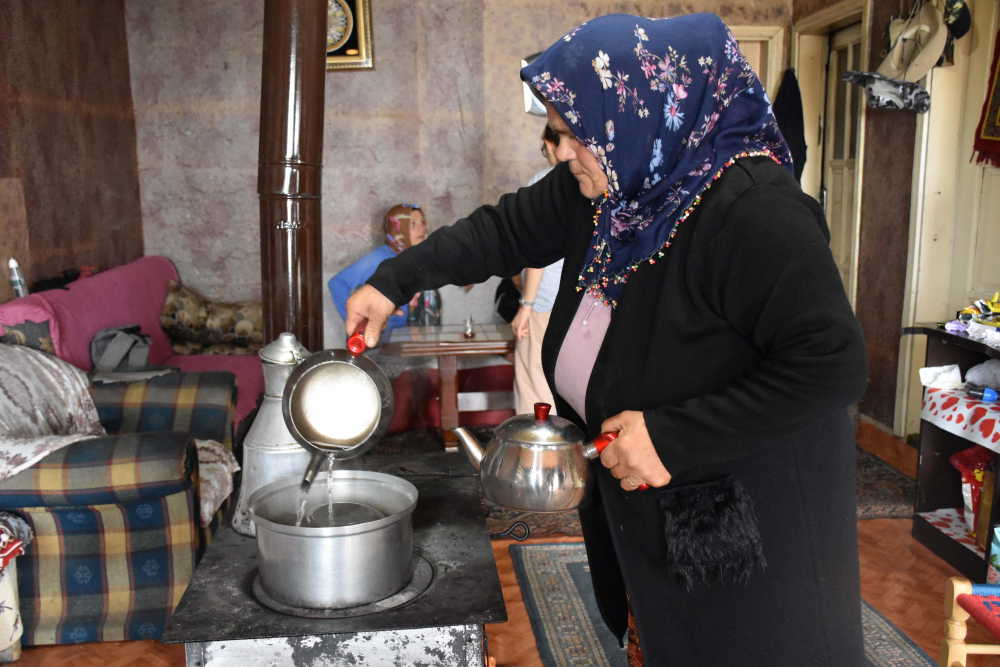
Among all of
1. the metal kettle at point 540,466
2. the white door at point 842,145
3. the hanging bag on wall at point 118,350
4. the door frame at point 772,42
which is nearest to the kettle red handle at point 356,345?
the metal kettle at point 540,466

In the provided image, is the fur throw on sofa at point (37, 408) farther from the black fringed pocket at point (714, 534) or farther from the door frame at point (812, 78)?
the door frame at point (812, 78)

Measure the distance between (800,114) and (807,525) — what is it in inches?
170

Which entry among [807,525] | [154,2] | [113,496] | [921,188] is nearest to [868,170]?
[921,188]

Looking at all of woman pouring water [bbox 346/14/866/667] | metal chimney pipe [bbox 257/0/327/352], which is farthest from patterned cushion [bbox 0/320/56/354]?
woman pouring water [bbox 346/14/866/667]

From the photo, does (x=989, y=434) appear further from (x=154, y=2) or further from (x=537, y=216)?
(x=154, y=2)

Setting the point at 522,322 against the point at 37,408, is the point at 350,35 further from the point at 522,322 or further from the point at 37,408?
the point at 37,408

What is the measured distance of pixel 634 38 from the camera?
3.72ft

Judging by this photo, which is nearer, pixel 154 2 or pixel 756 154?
pixel 756 154

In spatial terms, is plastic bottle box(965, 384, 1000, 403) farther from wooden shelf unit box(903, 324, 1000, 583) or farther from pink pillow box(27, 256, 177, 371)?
pink pillow box(27, 256, 177, 371)

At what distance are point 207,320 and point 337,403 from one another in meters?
3.83

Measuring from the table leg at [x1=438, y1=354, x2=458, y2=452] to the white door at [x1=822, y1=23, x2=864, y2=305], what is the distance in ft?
7.78

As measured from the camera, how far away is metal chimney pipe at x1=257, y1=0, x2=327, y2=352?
6.55 feet

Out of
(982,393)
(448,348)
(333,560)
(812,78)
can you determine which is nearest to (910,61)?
(812,78)

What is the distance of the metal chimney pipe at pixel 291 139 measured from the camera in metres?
2.00
